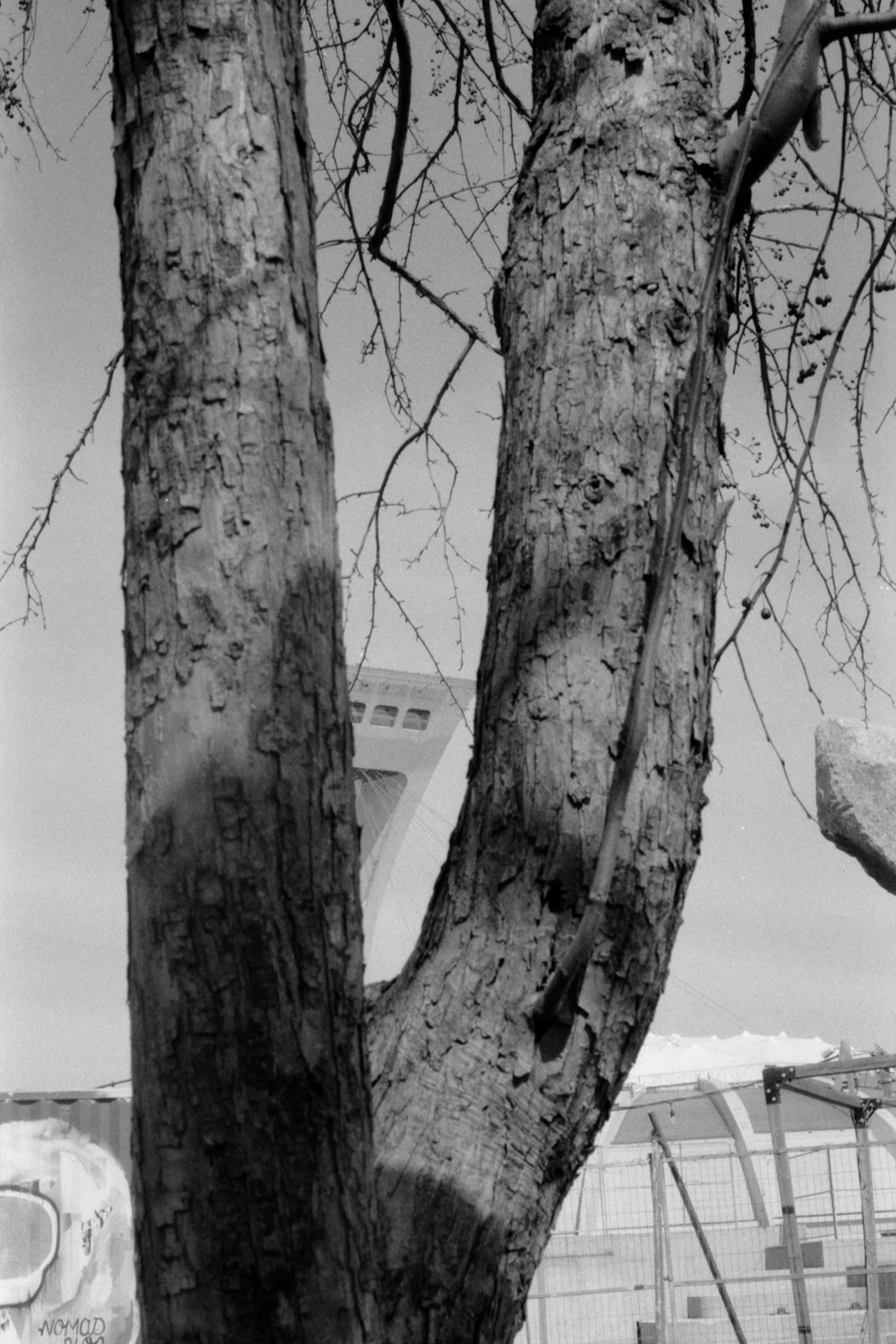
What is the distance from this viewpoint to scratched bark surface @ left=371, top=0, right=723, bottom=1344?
1.31 m

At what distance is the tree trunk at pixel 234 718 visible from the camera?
1.02 metres

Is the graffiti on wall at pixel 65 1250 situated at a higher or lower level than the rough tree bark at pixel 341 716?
lower

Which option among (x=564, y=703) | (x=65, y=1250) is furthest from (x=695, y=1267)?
(x=564, y=703)

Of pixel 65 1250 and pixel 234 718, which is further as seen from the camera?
pixel 65 1250

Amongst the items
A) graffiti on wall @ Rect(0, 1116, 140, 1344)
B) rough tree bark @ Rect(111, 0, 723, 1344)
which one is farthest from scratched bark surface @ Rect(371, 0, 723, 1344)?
graffiti on wall @ Rect(0, 1116, 140, 1344)

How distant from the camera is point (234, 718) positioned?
1094mm

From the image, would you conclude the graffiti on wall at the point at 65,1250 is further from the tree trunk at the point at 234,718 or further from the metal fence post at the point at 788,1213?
the tree trunk at the point at 234,718

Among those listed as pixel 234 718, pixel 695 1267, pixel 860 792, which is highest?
pixel 860 792

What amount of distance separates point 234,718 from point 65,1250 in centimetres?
947

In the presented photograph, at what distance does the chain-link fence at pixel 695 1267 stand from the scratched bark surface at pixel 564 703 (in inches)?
297

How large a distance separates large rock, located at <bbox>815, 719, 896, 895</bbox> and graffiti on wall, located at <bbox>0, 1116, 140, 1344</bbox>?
20.5 ft

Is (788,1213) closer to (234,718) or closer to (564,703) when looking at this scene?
(564,703)

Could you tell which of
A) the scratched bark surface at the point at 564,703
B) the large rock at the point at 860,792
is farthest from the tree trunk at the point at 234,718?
the large rock at the point at 860,792

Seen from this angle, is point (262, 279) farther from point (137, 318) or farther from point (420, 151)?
point (420, 151)
